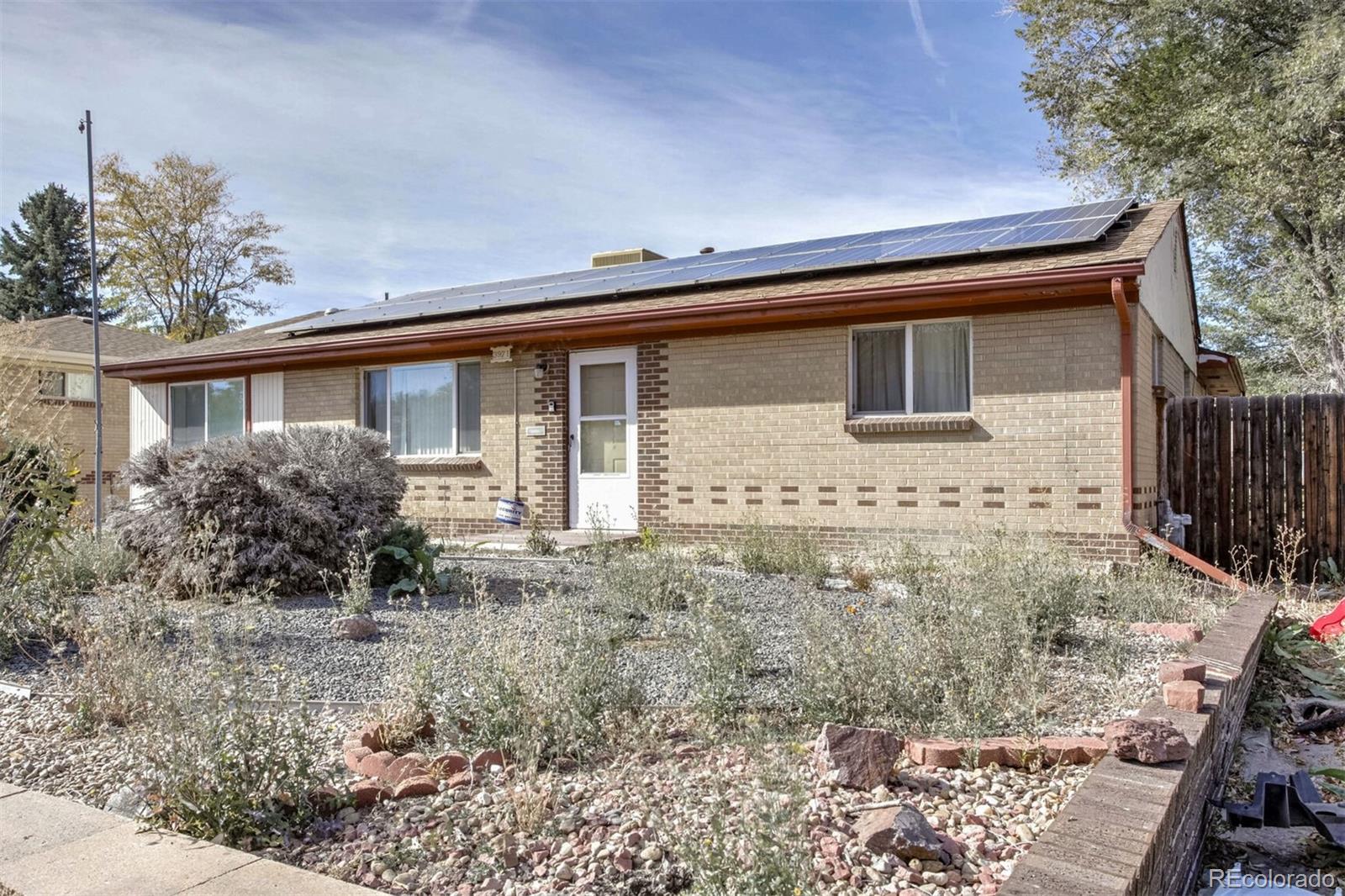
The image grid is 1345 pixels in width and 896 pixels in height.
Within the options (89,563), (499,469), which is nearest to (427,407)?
(499,469)

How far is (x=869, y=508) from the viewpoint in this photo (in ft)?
31.2

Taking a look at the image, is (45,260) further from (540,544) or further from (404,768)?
(404,768)

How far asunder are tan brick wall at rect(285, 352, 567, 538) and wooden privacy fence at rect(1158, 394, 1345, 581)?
22.7ft

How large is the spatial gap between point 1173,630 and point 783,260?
7130mm

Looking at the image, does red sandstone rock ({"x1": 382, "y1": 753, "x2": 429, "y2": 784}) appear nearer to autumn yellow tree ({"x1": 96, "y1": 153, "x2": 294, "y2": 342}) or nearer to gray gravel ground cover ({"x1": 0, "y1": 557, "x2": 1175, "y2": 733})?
gray gravel ground cover ({"x1": 0, "y1": 557, "x2": 1175, "y2": 733})

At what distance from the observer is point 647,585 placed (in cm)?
629

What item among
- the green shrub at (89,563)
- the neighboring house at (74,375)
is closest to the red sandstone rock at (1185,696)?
the green shrub at (89,563)

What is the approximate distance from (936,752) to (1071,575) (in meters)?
3.04

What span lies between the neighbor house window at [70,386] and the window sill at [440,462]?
15240 mm

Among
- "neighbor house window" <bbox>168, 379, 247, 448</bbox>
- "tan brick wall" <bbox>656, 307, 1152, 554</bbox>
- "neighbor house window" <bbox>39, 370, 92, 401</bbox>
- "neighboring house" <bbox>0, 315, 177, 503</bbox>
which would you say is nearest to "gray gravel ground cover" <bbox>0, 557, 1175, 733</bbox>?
"tan brick wall" <bbox>656, 307, 1152, 554</bbox>

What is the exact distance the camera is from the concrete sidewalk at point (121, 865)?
8.16ft

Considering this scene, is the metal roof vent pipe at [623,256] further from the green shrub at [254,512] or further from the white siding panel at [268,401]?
the green shrub at [254,512]

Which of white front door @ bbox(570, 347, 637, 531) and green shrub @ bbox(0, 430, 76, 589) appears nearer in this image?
green shrub @ bbox(0, 430, 76, 589)

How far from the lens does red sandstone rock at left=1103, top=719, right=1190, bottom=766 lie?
9.31 ft
